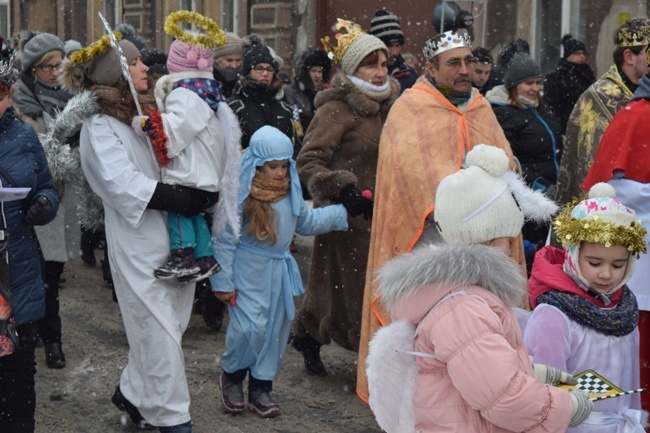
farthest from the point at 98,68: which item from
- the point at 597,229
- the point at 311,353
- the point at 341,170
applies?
the point at 597,229

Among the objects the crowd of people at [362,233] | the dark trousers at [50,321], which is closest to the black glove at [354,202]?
the crowd of people at [362,233]

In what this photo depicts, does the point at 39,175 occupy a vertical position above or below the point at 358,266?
above

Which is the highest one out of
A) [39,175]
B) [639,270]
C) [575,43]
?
[575,43]

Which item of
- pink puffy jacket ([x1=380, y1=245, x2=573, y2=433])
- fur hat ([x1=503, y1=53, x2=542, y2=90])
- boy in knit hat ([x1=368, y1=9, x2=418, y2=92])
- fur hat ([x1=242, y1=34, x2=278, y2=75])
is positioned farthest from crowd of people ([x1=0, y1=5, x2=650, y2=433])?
boy in knit hat ([x1=368, y1=9, x2=418, y2=92])

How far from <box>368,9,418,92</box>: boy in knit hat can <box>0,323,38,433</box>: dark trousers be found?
15.0 feet

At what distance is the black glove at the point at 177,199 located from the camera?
18.6ft

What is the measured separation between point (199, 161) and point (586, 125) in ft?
6.79

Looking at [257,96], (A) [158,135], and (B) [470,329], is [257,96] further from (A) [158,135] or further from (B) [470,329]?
(B) [470,329]

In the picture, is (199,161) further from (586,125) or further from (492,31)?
(492,31)

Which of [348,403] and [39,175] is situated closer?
[39,175]

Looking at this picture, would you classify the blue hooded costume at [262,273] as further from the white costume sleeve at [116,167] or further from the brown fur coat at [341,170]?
the white costume sleeve at [116,167]

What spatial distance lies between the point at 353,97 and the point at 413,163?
4.07ft

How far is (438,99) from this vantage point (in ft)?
19.5

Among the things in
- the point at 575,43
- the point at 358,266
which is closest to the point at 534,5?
the point at 575,43
